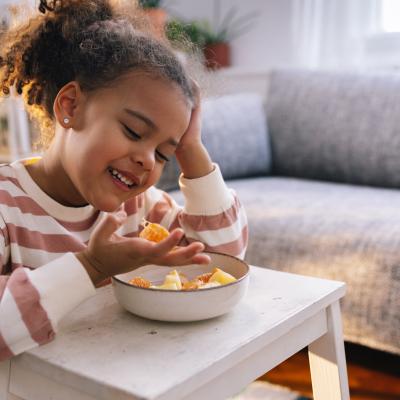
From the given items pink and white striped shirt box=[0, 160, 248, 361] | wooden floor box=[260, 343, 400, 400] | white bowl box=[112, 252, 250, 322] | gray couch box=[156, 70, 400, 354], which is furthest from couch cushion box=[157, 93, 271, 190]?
white bowl box=[112, 252, 250, 322]

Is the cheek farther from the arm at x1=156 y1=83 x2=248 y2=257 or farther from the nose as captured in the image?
the arm at x1=156 y1=83 x2=248 y2=257

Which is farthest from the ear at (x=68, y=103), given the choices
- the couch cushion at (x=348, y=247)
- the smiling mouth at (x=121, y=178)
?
the couch cushion at (x=348, y=247)

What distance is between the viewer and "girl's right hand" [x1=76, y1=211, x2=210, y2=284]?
70 cm

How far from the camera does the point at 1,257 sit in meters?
0.92

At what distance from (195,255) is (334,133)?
4.80 ft

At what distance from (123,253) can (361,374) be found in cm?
109

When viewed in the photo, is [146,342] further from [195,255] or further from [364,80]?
[364,80]

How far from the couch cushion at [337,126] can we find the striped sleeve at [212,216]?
1025 mm

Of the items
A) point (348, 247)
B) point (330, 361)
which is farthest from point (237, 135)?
point (330, 361)

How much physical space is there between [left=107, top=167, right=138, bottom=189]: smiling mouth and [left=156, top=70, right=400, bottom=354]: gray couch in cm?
52

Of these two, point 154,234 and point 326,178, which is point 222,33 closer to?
point 326,178

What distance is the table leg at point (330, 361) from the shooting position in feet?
2.90

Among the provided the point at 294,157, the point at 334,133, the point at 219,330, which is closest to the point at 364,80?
the point at 334,133

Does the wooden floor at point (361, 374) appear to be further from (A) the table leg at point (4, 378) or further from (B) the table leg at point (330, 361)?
(A) the table leg at point (4, 378)
